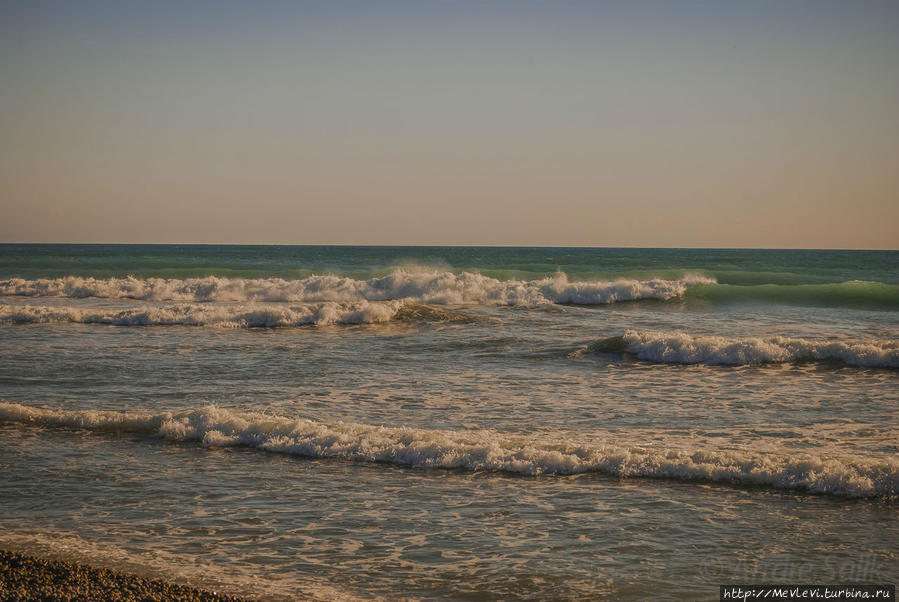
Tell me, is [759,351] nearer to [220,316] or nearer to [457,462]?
[457,462]

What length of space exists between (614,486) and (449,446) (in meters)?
1.92

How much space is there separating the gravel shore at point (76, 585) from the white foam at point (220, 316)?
16492mm

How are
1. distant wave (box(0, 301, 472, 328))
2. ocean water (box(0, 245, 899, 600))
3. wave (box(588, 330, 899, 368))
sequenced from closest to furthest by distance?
ocean water (box(0, 245, 899, 600)) < wave (box(588, 330, 899, 368)) < distant wave (box(0, 301, 472, 328))

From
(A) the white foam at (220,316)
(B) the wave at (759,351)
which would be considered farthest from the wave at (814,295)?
(A) the white foam at (220,316)

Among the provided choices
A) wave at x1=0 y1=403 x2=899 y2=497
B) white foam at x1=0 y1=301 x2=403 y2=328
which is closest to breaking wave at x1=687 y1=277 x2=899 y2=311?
white foam at x1=0 y1=301 x2=403 y2=328

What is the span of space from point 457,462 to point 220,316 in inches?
615

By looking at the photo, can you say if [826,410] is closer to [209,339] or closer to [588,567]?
[588,567]

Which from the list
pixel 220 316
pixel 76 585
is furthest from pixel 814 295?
pixel 76 585

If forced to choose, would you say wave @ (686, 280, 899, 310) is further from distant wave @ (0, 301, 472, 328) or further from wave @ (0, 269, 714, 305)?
distant wave @ (0, 301, 472, 328)

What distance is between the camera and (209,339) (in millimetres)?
18391

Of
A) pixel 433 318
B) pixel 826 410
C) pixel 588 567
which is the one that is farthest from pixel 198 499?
pixel 433 318

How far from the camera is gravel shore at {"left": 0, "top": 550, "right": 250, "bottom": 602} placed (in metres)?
4.70

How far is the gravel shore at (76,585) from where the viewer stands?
470cm

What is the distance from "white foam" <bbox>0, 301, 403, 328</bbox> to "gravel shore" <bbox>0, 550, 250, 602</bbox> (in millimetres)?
16492
